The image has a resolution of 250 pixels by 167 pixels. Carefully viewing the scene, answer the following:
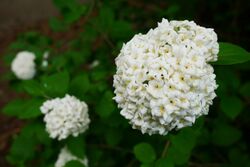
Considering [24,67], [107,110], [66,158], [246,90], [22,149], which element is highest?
[246,90]

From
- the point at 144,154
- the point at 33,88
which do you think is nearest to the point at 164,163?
the point at 144,154

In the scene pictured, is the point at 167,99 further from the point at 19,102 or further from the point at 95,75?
the point at 19,102

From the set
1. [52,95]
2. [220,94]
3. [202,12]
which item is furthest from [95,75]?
[202,12]

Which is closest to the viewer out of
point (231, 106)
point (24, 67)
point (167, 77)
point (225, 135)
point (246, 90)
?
point (167, 77)

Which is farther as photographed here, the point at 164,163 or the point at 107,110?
the point at 107,110

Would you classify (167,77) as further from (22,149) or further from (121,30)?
(22,149)

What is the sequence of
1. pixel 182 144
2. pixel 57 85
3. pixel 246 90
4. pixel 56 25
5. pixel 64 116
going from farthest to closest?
pixel 56 25 → pixel 246 90 → pixel 57 85 → pixel 64 116 → pixel 182 144

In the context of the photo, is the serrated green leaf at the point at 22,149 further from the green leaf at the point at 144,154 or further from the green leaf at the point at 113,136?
the green leaf at the point at 144,154

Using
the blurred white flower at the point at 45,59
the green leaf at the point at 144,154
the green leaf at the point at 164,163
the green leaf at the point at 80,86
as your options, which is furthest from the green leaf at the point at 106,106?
the blurred white flower at the point at 45,59
